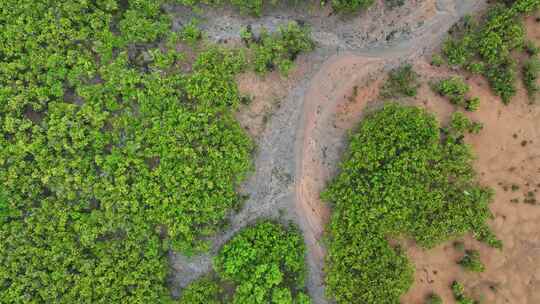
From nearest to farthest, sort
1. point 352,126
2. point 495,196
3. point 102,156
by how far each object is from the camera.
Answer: point 102,156 → point 495,196 → point 352,126

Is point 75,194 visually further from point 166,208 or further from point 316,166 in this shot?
point 316,166

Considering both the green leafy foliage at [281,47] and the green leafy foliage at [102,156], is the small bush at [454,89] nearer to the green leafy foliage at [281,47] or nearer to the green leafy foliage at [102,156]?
the green leafy foliage at [281,47]

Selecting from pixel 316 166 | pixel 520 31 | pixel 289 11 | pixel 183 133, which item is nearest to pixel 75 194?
pixel 183 133

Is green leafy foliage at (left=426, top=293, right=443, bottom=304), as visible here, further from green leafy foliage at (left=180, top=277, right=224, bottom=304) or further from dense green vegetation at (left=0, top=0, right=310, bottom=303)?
dense green vegetation at (left=0, top=0, right=310, bottom=303)

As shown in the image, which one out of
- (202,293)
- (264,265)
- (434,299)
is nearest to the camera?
(264,265)

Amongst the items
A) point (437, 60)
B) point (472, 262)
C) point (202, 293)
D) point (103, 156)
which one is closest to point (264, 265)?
point (202, 293)

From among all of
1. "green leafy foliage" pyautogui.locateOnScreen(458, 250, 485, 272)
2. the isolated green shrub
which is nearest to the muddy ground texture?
the isolated green shrub

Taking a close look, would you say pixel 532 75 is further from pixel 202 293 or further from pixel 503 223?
pixel 202 293
